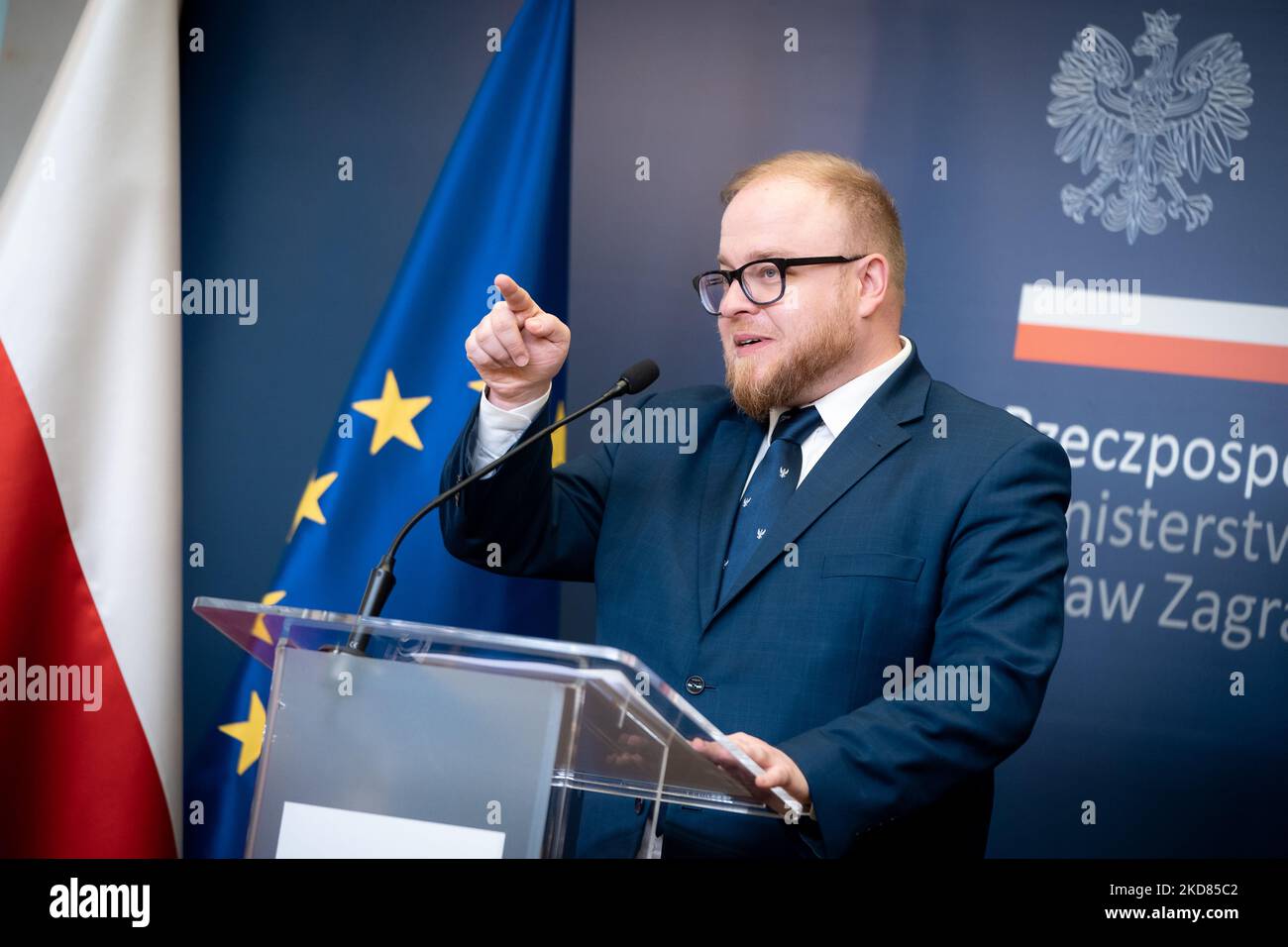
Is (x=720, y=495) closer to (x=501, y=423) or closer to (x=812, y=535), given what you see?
(x=812, y=535)

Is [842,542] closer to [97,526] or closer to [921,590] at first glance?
[921,590]

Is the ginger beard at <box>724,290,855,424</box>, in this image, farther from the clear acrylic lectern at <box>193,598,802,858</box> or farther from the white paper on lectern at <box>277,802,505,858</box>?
the white paper on lectern at <box>277,802,505,858</box>

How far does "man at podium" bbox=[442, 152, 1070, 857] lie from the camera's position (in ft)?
6.39

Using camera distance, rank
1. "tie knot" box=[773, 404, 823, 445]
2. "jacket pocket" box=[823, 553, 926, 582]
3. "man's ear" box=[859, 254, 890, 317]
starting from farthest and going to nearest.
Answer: "man's ear" box=[859, 254, 890, 317] < "tie knot" box=[773, 404, 823, 445] < "jacket pocket" box=[823, 553, 926, 582]

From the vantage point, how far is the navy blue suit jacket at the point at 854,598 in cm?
191

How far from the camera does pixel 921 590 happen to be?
2.14 metres

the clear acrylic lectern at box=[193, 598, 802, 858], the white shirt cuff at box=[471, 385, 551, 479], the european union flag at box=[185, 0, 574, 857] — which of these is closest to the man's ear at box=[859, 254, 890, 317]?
the white shirt cuff at box=[471, 385, 551, 479]

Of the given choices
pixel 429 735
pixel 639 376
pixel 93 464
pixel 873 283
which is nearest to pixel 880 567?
pixel 639 376

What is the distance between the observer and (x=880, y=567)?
2.14 meters

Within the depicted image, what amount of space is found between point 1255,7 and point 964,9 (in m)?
0.77

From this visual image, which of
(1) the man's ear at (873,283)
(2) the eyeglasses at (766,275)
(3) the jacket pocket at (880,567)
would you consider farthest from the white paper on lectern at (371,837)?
(1) the man's ear at (873,283)

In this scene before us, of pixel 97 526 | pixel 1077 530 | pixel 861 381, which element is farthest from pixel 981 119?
pixel 97 526

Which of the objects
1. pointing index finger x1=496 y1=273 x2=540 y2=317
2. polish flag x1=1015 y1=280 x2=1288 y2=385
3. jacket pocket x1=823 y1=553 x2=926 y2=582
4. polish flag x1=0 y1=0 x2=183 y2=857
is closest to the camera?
pointing index finger x1=496 y1=273 x2=540 y2=317

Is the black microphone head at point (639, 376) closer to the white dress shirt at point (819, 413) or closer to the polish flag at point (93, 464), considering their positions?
the white dress shirt at point (819, 413)
